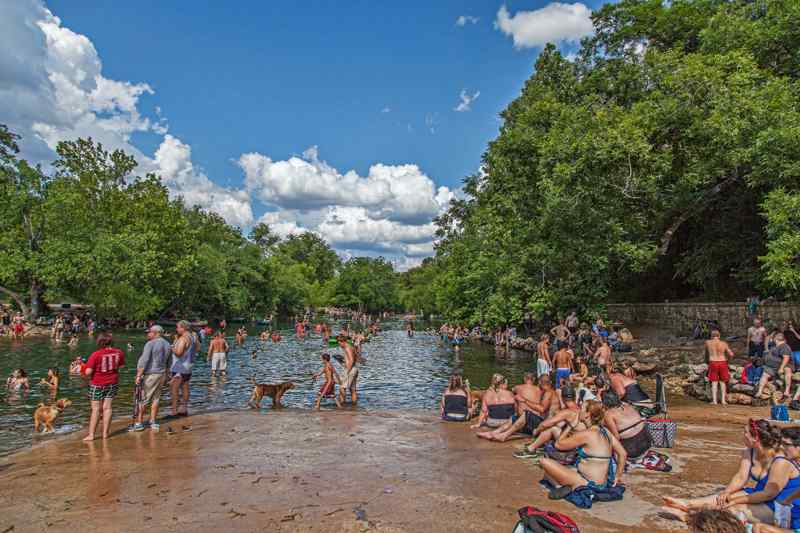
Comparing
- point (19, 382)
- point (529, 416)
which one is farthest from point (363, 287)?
point (529, 416)

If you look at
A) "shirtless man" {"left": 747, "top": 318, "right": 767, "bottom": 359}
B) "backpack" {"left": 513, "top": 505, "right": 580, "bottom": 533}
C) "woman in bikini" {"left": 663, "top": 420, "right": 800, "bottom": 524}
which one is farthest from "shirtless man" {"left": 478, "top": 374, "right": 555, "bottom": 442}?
"shirtless man" {"left": 747, "top": 318, "right": 767, "bottom": 359}

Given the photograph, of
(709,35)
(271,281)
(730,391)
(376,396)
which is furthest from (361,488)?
(271,281)

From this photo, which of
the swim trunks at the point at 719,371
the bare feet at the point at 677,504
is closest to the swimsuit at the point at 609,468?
the bare feet at the point at 677,504

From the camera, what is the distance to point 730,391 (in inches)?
587

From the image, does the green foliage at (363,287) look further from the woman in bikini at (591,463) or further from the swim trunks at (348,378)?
the woman in bikini at (591,463)

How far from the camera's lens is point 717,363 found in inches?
544

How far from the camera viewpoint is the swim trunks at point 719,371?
Answer: 45.4 feet

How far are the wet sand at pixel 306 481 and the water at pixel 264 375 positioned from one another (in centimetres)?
315

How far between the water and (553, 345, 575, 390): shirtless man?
13.2ft

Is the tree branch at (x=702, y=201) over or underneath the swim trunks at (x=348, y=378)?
over

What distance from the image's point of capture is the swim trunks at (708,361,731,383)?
13.8 m

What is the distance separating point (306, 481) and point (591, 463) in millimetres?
4103

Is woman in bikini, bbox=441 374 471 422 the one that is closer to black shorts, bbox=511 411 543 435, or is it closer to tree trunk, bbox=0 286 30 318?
black shorts, bbox=511 411 543 435

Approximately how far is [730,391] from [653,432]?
7.65m
